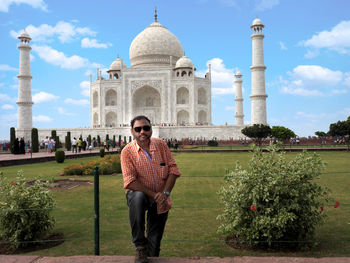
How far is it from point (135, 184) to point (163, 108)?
109 feet

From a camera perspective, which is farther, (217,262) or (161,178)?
(161,178)

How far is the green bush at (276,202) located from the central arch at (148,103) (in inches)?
1333

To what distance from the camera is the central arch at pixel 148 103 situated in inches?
1462

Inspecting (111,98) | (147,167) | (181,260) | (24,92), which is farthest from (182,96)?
(181,260)

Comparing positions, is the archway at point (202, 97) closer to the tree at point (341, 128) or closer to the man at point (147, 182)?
the tree at point (341, 128)

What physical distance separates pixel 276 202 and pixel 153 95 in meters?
35.5

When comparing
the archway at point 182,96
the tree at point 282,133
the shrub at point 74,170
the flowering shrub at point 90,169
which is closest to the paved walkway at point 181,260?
the flowering shrub at point 90,169

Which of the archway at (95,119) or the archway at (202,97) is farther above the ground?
the archway at (202,97)

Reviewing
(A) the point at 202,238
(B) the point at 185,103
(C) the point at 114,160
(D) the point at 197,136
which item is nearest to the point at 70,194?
(A) the point at 202,238

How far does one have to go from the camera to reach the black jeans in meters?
2.35

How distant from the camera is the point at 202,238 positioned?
3.46m

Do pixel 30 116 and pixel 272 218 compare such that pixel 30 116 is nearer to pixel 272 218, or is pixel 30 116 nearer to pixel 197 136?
pixel 197 136

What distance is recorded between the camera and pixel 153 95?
3800cm

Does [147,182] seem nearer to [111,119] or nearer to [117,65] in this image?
[111,119]
